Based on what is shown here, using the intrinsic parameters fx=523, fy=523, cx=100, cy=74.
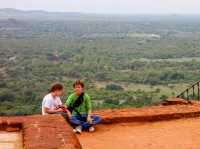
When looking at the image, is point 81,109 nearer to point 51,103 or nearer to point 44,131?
point 51,103

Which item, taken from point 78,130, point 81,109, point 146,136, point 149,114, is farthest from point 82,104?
point 149,114

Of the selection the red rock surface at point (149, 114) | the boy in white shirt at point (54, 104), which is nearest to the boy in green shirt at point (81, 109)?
the boy in white shirt at point (54, 104)

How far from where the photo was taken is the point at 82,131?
276 inches

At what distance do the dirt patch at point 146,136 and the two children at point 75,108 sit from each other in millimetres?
165

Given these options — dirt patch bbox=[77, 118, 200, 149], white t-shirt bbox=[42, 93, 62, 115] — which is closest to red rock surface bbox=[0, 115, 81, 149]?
dirt patch bbox=[77, 118, 200, 149]

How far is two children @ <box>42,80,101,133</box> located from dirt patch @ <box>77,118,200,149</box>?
17cm

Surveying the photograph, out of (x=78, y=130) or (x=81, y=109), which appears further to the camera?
(x=81, y=109)

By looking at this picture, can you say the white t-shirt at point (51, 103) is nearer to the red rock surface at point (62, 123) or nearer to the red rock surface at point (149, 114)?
the red rock surface at point (62, 123)

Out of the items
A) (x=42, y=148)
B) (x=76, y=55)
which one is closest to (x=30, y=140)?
(x=42, y=148)

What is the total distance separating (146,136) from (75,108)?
1.03m

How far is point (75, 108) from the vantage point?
709cm

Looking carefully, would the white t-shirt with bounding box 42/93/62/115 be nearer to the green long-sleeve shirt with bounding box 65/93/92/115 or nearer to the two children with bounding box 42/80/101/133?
the two children with bounding box 42/80/101/133

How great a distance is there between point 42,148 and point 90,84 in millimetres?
46690

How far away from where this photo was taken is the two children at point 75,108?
6.98 metres
